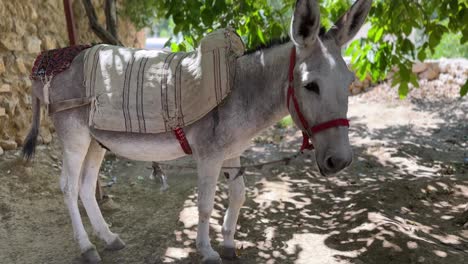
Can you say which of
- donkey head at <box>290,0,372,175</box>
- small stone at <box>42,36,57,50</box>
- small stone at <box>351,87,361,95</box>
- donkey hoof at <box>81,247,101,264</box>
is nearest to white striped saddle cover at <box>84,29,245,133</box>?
donkey head at <box>290,0,372,175</box>

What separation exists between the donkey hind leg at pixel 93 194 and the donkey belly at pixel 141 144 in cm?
44

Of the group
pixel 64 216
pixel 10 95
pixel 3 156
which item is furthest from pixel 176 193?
pixel 10 95

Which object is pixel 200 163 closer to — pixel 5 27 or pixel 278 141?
pixel 5 27

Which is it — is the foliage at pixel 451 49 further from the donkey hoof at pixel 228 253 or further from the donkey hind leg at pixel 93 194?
the donkey hind leg at pixel 93 194

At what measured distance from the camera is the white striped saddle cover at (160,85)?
2.53m

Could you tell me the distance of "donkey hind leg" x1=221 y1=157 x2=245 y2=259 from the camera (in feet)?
9.87

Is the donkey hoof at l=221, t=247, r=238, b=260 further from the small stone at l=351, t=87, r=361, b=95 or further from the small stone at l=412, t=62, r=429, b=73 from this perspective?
the small stone at l=412, t=62, r=429, b=73

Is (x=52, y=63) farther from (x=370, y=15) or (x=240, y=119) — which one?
(x=370, y=15)

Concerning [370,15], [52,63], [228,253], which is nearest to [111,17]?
[52,63]

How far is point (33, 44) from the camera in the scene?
212 inches

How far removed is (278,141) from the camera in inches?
313

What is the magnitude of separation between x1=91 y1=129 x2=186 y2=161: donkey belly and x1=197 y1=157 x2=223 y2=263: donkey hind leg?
22 cm

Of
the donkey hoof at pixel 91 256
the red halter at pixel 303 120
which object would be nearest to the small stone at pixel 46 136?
the donkey hoof at pixel 91 256

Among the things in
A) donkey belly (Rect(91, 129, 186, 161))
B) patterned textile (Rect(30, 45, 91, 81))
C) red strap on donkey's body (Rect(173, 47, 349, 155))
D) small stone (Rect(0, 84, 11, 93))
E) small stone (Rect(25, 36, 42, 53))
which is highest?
small stone (Rect(25, 36, 42, 53))
